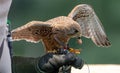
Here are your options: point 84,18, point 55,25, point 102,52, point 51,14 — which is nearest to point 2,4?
point 55,25

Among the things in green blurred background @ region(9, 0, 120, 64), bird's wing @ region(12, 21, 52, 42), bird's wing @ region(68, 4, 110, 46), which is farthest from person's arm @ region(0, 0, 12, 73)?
green blurred background @ region(9, 0, 120, 64)

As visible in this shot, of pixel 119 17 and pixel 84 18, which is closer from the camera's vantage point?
pixel 84 18

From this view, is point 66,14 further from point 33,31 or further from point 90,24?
point 33,31

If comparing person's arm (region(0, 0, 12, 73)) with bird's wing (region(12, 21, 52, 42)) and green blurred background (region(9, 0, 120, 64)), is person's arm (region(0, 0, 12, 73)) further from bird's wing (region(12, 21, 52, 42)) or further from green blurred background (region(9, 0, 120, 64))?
green blurred background (region(9, 0, 120, 64))

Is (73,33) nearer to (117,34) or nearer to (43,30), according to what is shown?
(43,30)

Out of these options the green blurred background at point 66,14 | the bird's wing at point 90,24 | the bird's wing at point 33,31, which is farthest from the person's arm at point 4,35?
the green blurred background at point 66,14

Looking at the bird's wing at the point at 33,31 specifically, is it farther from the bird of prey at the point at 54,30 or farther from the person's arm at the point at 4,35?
the person's arm at the point at 4,35
